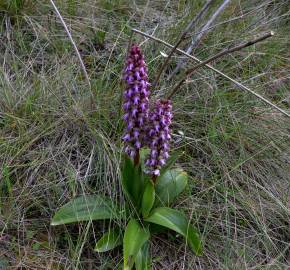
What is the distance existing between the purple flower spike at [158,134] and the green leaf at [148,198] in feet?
0.14

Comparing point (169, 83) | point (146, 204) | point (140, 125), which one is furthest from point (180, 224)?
point (169, 83)

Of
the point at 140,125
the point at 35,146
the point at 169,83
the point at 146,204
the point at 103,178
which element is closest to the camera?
the point at 140,125

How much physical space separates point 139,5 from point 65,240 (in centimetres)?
143

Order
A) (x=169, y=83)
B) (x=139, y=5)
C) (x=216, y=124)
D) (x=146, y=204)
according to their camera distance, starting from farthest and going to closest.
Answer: (x=139, y=5) < (x=169, y=83) < (x=216, y=124) < (x=146, y=204)

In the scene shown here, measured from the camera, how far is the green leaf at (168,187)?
1.70 meters

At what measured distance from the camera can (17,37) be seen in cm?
229

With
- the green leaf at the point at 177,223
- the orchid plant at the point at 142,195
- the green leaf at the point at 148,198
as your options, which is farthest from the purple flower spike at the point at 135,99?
the green leaf at the point at 177,223

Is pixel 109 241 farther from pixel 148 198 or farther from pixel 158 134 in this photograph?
pixel 158 134

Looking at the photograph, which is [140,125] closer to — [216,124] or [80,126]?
[80,126]

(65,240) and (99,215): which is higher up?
(99,215)

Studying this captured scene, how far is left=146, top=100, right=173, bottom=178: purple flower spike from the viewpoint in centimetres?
143

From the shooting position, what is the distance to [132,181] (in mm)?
1646

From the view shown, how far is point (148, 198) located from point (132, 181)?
3.8 inches

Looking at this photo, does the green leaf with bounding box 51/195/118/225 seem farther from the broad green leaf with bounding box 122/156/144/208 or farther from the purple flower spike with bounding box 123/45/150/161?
the purple flower spike with bounding box 123/45/150/161
